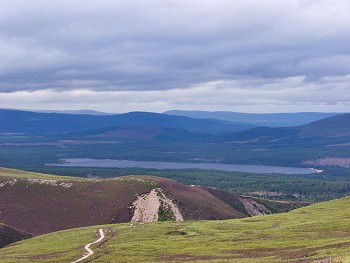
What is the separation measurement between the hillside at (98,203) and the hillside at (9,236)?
16.9m

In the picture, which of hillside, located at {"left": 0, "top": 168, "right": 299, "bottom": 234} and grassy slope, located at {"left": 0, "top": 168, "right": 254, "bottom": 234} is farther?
grassy slope, located at {"left": 0, "top": 168, "right": 254, "bottom": 234}

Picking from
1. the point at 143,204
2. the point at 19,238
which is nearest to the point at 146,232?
the point at 19,238

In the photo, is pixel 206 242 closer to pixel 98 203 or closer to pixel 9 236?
pixel 9 236

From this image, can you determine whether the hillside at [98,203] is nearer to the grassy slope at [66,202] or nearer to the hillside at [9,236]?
the grassy slope at [66,202]

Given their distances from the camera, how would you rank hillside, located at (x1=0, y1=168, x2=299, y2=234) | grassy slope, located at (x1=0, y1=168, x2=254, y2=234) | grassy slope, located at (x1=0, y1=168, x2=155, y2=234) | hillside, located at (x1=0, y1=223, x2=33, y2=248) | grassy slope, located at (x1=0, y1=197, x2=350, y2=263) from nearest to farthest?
grassy slope, located at (x1=0, y1=197, x2=350, y2=263) < hillside, located at (x1=0, y1=223, x2=33, y2=248) < grassy slope, located at (x1=0, y1=168, x2=155, y2=234) < hillside, located at (x1=0, y1=168, x2=299, y2=234) < grassy slope, located at (x1=0, y1=168, x2=254, y2=234)

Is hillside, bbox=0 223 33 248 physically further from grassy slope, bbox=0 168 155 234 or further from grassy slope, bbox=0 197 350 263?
grassy slope, bbox=0 168 155 234

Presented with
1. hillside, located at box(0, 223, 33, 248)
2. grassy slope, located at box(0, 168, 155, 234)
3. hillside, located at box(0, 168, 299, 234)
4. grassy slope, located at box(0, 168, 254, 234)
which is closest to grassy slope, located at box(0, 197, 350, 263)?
hillside, located at box(0, 223, 33, 248)

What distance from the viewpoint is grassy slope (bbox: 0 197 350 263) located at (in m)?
63.5

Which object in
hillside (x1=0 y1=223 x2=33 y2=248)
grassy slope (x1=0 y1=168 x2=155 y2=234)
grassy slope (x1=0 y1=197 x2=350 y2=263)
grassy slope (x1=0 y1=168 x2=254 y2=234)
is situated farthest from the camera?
grassy slope (x1=0 y1=168 x2=254 y2=234)

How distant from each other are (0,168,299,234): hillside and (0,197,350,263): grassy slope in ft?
102

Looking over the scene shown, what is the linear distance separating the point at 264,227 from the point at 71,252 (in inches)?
1352

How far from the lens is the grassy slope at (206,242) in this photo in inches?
2499

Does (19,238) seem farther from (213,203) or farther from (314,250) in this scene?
(314,250)

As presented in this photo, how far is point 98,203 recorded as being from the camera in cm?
14400
